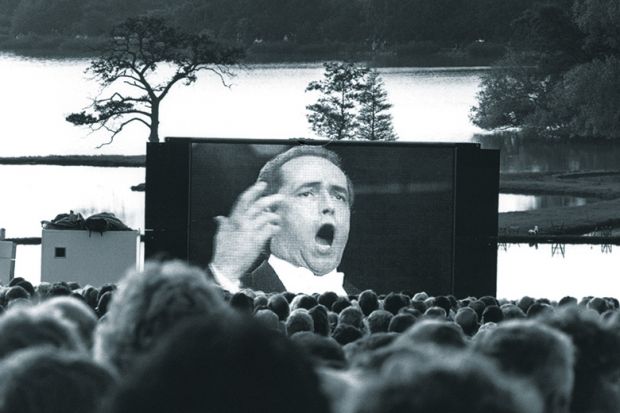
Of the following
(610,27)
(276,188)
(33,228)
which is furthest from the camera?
(610,27)

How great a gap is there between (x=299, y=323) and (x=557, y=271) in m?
22.8

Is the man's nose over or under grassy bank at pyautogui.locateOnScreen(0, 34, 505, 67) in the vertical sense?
under

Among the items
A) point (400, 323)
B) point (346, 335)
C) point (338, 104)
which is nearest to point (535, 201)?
point (338, 104)

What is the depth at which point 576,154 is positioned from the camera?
6669 cm

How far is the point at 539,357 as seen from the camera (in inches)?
130

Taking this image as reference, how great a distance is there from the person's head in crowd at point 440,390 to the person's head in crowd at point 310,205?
608 inches

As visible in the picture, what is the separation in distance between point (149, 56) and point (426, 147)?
41.5 meters

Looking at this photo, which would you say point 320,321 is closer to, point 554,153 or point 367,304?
point 367,304

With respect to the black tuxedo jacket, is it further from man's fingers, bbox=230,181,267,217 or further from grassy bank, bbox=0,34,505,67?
grassy bank, bbox=0,34,505,67

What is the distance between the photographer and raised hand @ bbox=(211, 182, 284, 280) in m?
18.0

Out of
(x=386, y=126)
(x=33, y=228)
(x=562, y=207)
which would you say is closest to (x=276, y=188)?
(x=33, y=228)

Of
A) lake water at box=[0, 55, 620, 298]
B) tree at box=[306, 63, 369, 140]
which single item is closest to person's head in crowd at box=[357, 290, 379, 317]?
lake water at box=[0, 55, 620, 298]

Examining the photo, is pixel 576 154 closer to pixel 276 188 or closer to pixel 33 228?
pixel 33 228

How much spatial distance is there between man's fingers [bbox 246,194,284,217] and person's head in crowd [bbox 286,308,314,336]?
341 inches
